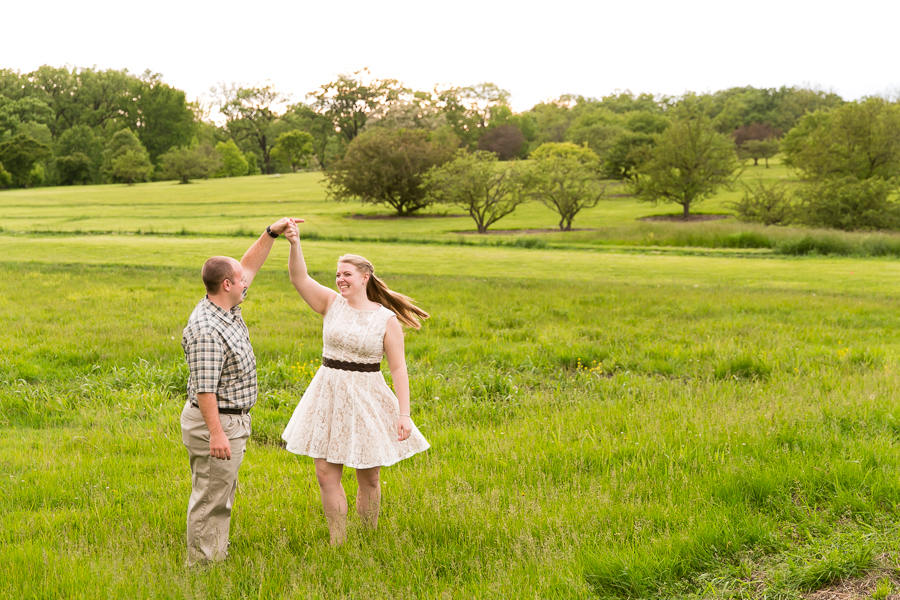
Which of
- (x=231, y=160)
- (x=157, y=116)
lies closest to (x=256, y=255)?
(x=231, y=160)

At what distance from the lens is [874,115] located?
4812 centimetres

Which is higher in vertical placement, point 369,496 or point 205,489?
point 205,489

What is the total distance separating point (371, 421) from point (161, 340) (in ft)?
24.9

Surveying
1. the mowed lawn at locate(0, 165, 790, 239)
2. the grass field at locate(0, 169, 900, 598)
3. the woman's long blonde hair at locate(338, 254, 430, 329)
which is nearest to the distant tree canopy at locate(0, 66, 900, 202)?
the mowed lawn at locate(0, 165, 790, 239)

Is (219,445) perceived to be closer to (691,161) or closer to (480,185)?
(480,185)

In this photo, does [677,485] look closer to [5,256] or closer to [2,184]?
[5,256]

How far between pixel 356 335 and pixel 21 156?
9956 cm

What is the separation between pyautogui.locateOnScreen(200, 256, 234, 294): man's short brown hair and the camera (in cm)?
423

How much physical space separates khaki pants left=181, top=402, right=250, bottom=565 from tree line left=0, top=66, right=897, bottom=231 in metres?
43.2

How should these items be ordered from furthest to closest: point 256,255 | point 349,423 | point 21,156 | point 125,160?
point 125,160 < point 21,156 < point 256,255 < point 349,423

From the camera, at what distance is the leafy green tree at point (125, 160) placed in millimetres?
90312

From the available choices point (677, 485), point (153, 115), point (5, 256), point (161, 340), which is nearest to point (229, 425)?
point (677, 485)

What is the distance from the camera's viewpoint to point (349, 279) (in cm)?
464

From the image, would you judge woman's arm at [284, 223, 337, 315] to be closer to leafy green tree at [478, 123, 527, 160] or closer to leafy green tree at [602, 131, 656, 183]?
leafy green tree at [602, 131, 656, 183]
